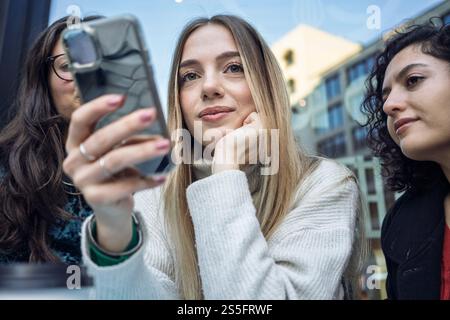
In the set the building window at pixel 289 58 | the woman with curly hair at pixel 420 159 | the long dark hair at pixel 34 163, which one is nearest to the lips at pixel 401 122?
the woman with curly hair at pixel 420 159

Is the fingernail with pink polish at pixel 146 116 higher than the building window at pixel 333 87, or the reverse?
the building window at pixel 333 87

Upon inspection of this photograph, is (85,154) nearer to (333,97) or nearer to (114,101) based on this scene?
(114,101)

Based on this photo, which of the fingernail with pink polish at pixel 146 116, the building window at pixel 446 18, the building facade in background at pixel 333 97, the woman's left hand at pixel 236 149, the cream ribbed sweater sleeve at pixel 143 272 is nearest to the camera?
the fingernail with pink polish at pixel 146 116

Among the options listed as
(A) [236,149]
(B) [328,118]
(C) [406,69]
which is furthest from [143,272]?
(B) [328,118]

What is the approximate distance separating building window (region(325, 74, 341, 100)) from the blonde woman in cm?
117

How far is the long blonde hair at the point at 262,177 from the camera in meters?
0.83

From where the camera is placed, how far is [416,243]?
2.98ft

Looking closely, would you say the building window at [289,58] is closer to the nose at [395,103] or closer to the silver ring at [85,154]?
the nose at [395,103]

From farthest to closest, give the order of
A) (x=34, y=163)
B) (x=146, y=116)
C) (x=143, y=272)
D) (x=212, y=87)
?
1. (x=34, y=163)
2. (x=212, y=87)
3. (x=143, y=272)
4. (x=146, y=116)

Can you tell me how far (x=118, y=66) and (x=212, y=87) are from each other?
0.35 m

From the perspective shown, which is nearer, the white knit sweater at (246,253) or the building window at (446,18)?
the white knit sweater at (246,253)

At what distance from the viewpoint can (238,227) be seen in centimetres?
67

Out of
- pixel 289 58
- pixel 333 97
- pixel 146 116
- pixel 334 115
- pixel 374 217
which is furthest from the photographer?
pixel 334 115

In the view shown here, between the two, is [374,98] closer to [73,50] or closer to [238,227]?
[238,227]
